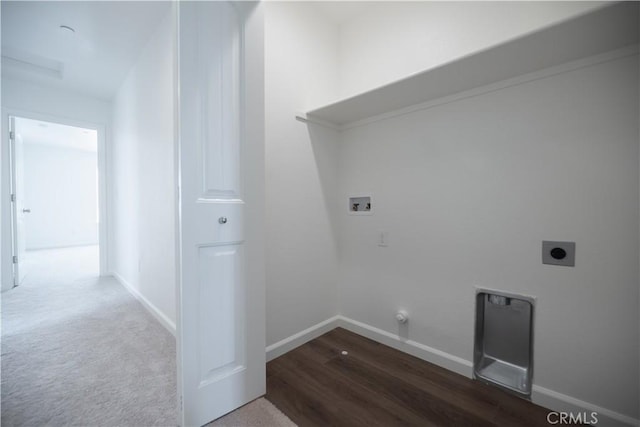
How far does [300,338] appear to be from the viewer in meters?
2.02

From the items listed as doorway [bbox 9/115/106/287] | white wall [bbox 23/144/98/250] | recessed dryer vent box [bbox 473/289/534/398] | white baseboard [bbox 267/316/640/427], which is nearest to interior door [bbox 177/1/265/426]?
white baseboard [bbox 267/316/640/427]

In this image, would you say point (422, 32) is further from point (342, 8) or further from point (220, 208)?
point (220, 208)

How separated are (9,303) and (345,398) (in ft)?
12.3

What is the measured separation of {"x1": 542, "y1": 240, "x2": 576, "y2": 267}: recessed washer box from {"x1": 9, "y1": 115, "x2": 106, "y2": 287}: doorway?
19.7 ft

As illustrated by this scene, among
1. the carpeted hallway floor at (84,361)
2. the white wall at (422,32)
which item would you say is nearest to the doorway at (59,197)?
the carpeted hallway floor at (84,361)

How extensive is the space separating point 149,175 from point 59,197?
691 cm

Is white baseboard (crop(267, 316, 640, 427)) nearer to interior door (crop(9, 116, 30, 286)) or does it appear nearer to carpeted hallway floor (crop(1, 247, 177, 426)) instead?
carpeted hallway floor (crop(1, 247, 177, 426))

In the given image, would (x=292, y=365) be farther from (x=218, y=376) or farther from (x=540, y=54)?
(x=540, y=54)

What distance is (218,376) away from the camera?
1320mm

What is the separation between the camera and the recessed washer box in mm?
1313

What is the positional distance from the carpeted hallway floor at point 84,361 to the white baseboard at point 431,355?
0.76 metres

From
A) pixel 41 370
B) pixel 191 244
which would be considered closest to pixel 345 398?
pixel 191 244

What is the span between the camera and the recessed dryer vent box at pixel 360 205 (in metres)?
2.14

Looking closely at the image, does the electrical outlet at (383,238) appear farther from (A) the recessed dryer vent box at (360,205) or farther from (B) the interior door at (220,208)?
(B) the interior door at (220,208)
